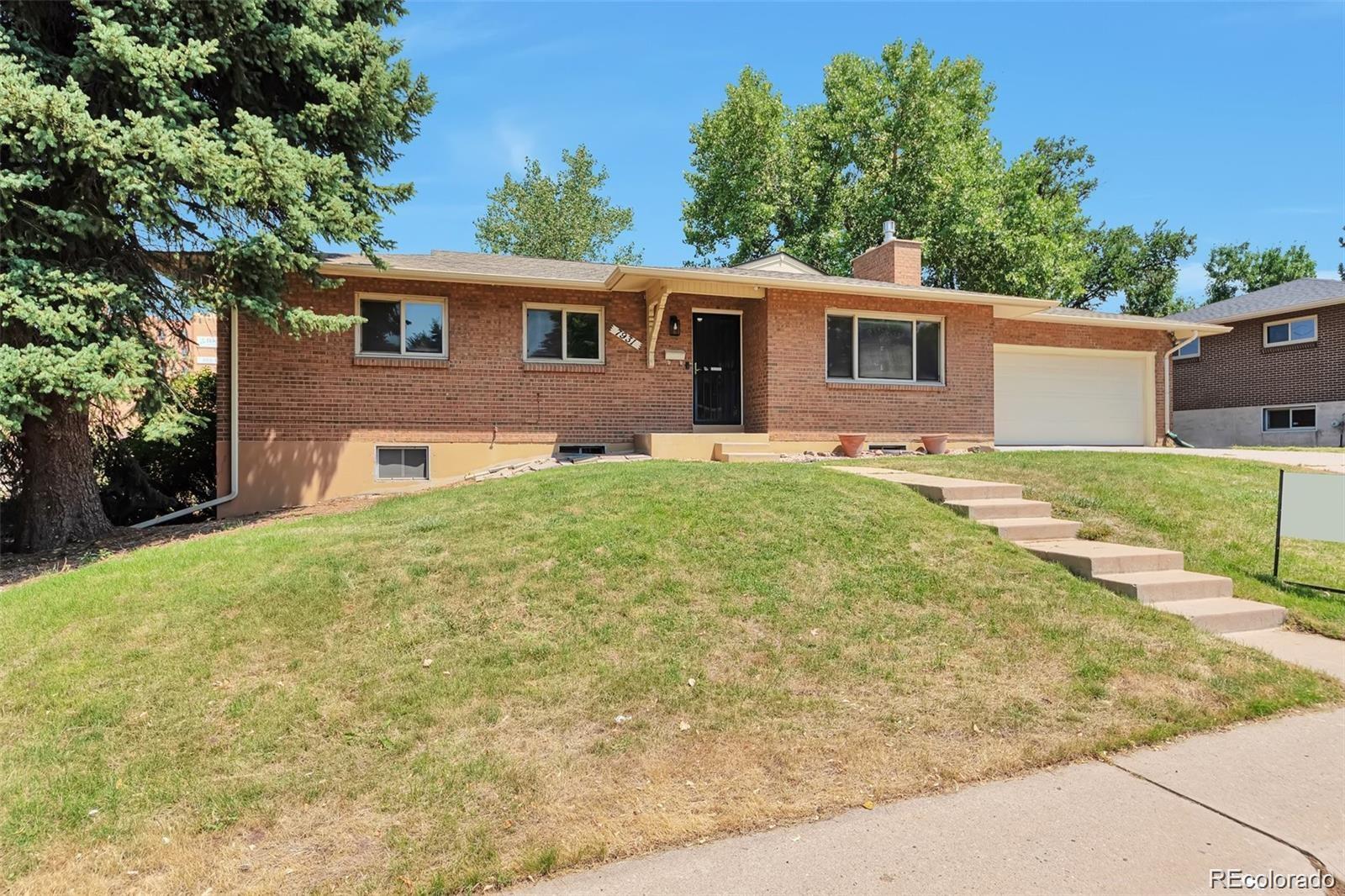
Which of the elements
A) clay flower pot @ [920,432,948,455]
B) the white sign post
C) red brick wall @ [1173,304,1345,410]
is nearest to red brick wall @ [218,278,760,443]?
clay flower pot @ [920,432,948,455]

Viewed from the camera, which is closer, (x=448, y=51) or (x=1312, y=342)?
(x=448, y=51)

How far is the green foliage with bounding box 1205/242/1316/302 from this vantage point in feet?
123

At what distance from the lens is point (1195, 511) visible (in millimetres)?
7797

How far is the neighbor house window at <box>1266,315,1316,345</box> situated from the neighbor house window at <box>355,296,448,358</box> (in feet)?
77.5

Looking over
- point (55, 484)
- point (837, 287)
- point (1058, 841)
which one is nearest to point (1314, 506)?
point (1058, 841)

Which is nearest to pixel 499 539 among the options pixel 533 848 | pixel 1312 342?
pixel 533 848

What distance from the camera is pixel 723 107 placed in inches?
1152

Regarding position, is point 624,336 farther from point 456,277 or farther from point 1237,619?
point 1237,619

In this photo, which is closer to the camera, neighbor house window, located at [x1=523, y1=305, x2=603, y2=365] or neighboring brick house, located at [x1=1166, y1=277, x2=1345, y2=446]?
neighbor house window, located at [x1=523, y1=305, x2=603, y2=365]

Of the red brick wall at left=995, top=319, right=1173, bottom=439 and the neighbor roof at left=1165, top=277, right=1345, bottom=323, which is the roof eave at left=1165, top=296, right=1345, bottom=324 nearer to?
the neighbor roof at left=1165, top=277, right=1345, bottom=323

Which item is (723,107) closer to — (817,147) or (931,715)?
(817,147)

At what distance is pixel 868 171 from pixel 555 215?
15569 mm

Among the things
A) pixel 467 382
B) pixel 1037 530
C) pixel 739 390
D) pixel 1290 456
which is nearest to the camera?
pixel 1037 530

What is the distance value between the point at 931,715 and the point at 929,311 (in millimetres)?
11362
